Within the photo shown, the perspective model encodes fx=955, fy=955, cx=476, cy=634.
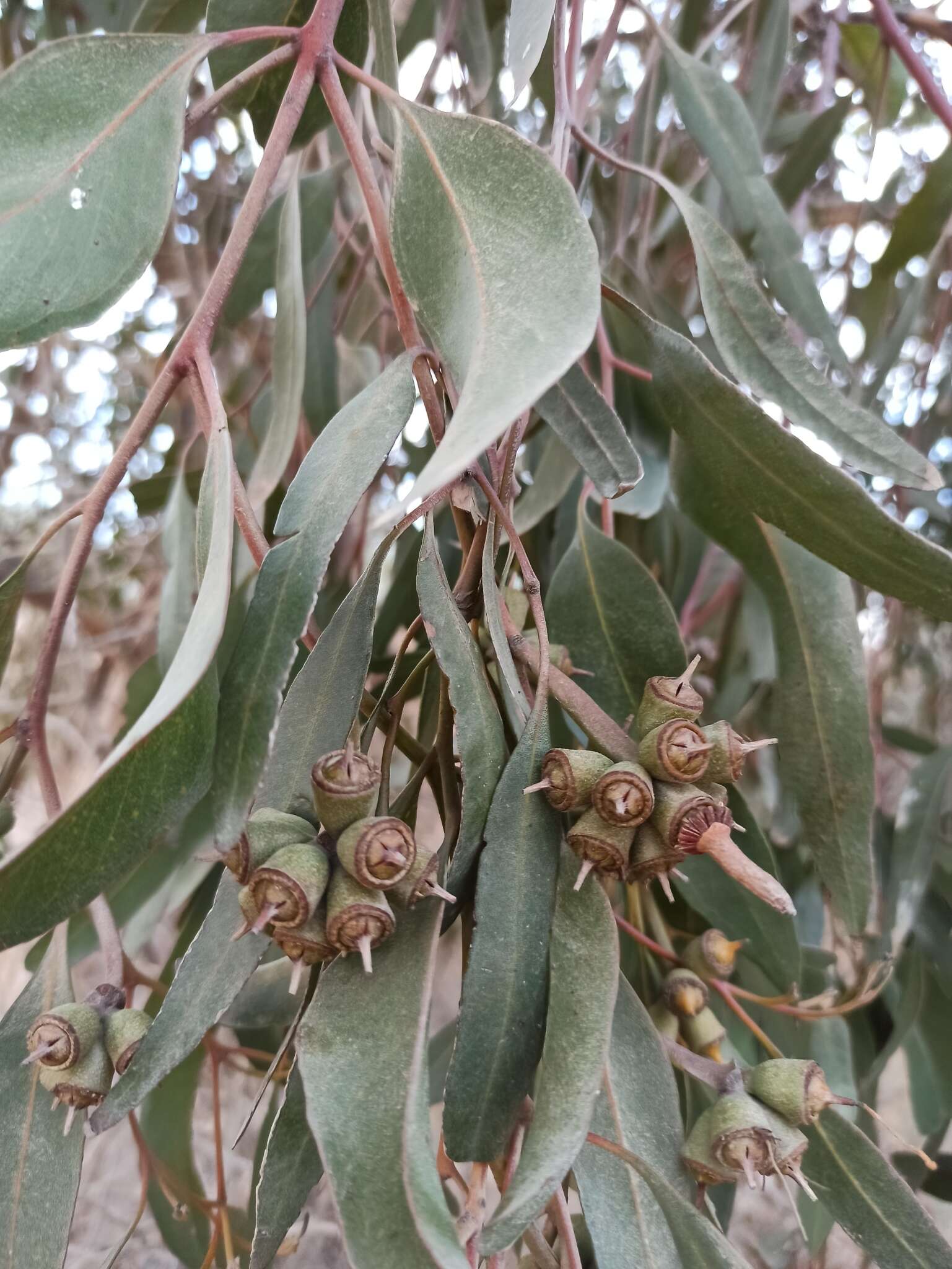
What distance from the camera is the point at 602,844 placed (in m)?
0.45

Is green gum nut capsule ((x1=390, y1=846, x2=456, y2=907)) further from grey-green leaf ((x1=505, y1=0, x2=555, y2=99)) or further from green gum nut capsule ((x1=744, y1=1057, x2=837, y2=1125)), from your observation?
grey-green leaf ((x1=505, y1=0, x2=555, y2=99))

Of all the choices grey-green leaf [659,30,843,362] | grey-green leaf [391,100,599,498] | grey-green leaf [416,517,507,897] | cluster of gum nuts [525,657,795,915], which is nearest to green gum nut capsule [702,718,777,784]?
cluster of gum nuts [525,657,795,915]

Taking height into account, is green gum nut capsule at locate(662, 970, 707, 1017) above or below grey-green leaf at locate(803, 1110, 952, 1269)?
below

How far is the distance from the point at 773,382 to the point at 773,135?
1100 millimetres

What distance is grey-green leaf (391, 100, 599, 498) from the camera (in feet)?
1.15

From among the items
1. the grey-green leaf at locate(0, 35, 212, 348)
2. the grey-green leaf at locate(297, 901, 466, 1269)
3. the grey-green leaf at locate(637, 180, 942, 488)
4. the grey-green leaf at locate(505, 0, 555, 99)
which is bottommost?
the grey-green leaf at locate(297, 901, 466, 1269)

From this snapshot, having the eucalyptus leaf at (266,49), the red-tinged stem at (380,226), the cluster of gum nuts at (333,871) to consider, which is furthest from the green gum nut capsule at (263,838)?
the eucalyptus leaf at (266,49)

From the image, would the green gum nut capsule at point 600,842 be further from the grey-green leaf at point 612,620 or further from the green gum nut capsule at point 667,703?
the grey-green leaf at point 612,620

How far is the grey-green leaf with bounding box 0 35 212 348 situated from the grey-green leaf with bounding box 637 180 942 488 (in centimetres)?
37

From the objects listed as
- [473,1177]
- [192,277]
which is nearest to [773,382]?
[473,1177]

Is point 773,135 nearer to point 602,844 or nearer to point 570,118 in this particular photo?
point 570,118

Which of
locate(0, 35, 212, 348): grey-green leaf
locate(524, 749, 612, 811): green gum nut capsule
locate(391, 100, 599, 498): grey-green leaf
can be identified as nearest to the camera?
locate(391, 100, 599, 498): grey-green leaf

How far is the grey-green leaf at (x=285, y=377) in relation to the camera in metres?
0.82

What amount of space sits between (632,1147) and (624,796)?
0.65 ft
